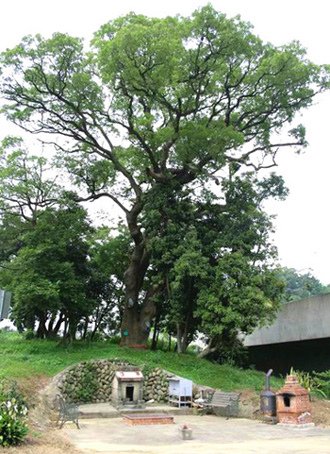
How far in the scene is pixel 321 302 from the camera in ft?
56.3

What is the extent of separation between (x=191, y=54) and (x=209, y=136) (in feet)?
10.6

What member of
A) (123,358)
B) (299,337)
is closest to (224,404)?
(123,358)

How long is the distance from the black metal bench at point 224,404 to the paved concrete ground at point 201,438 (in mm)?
962

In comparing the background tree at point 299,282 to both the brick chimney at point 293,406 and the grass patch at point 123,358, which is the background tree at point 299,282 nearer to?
the grass patch at point 123,358

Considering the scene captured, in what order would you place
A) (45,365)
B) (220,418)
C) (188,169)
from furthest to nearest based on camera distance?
(188,169), (45,365), (220,418)

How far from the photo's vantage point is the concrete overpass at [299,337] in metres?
17.3

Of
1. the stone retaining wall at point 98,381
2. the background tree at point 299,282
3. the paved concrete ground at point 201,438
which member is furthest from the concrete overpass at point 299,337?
the background tree at point 299,282

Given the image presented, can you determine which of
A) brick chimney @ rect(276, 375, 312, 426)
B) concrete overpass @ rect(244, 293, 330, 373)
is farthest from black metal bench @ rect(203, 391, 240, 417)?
concrete overpass @ rect(244, 293, 330, 373)

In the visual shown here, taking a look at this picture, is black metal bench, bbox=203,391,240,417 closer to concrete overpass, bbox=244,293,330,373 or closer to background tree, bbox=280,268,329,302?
concrete overpass, bbox=244,293,330,373

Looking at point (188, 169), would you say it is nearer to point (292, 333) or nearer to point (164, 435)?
point (292, 333)

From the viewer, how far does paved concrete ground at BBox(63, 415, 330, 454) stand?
358 inches

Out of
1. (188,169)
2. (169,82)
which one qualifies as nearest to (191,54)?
(169,82)

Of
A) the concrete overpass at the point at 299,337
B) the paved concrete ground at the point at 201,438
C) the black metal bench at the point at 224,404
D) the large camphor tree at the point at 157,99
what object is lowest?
the paved concrete ground at the point at 201,438

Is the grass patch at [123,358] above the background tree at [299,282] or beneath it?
beneath
